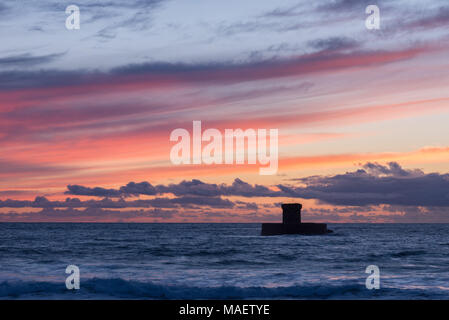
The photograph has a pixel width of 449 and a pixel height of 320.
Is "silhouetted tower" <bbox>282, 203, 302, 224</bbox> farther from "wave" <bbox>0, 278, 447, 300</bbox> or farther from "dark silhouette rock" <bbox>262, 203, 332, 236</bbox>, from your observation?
"wave" <bbox>0, 278, 447, 300</bbox>

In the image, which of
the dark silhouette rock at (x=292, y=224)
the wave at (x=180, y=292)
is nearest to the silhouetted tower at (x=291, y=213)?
the dark silhouette rock at (x=292, y=224)

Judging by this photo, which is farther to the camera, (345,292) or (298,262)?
(298,262)

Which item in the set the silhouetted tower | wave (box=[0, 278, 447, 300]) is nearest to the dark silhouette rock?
the silhouetted tower

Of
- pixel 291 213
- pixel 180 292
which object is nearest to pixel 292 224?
pixel 291 213

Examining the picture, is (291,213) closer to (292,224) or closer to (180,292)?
(292,224)

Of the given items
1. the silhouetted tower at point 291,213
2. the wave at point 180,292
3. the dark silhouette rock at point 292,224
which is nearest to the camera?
the wave at point 180,292

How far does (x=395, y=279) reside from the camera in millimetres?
32719

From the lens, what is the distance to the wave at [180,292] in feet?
83.8

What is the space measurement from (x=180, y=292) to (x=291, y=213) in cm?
7653

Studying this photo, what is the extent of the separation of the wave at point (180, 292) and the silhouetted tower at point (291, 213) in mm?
72680

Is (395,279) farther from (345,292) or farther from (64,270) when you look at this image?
(64,270)

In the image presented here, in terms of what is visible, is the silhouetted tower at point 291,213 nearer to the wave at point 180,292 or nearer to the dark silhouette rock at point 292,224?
the dark silhouette rock at point 292,224
